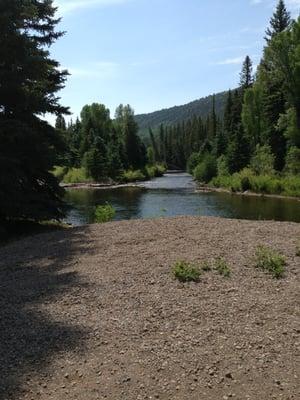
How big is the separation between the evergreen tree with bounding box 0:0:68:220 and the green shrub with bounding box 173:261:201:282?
7.94 metres

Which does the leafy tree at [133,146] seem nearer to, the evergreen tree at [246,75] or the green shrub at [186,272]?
the evergreen tree at [246,75]

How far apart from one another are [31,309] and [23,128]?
874 centimetres

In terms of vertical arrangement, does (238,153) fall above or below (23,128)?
below

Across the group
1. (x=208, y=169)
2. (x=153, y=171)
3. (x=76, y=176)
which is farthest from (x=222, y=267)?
(x=153, y=171)

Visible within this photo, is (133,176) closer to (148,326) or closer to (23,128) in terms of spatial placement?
(23,128)

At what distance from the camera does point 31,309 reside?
8070 mm

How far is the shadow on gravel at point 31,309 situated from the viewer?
20.2ft

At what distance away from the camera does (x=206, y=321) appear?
7133 mm

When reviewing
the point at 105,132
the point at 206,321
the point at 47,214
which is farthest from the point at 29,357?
the point at 105,132

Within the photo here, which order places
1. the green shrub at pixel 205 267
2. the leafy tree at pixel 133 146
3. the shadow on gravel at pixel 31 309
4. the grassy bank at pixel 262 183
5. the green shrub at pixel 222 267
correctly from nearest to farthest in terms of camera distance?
the shadow on gravel at pixel 31 309 → the green shrub at pixel 222 267 → the green shrub at pixel 205 267 → the grassy bank at pixel 262 183 → the leafy tree at pixel 133 146

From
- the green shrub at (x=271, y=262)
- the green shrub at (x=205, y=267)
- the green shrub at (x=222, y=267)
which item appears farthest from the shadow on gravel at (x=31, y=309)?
the green shrub at (x=271, y=262)

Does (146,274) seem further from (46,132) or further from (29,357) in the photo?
(46,132)

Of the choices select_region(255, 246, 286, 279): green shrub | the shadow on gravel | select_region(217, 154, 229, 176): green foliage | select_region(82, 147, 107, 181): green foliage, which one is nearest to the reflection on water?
select_region(217, 154, 229, 176): green foliage

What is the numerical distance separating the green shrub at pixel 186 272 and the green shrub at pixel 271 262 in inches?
54.2
